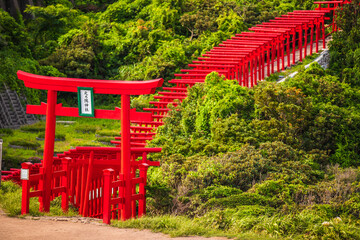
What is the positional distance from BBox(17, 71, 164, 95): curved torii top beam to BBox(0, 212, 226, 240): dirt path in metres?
2.55

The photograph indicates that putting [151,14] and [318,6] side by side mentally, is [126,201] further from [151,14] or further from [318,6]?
[151,14]

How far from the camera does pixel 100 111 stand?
13828mm

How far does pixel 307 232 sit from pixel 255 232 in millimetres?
913

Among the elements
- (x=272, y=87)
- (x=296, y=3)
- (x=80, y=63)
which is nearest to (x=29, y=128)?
(x=80, y=63)

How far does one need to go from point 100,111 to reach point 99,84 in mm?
563

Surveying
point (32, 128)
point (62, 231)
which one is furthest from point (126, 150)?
point (32, 128)

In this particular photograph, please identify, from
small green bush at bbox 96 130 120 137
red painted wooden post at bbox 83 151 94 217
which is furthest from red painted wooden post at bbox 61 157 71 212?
small green bush at bbox 96 130 120 137

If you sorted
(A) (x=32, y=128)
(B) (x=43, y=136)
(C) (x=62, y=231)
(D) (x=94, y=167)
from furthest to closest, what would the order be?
(A) (x=32, y=128), (B) (x=43, y=136), (D) (x=94, y=167), (C) (x=62, y=231)

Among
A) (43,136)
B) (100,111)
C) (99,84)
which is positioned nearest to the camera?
(99,84)

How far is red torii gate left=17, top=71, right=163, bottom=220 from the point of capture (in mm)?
13328

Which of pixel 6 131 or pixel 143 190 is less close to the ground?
pixel 143 190

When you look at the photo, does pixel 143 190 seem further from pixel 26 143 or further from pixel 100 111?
pixel 26 143

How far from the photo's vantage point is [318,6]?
2977 centimetres

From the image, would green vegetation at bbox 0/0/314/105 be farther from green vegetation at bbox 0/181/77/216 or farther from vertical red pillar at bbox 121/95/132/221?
vertical red pillar at bbox 121/95/132/221
